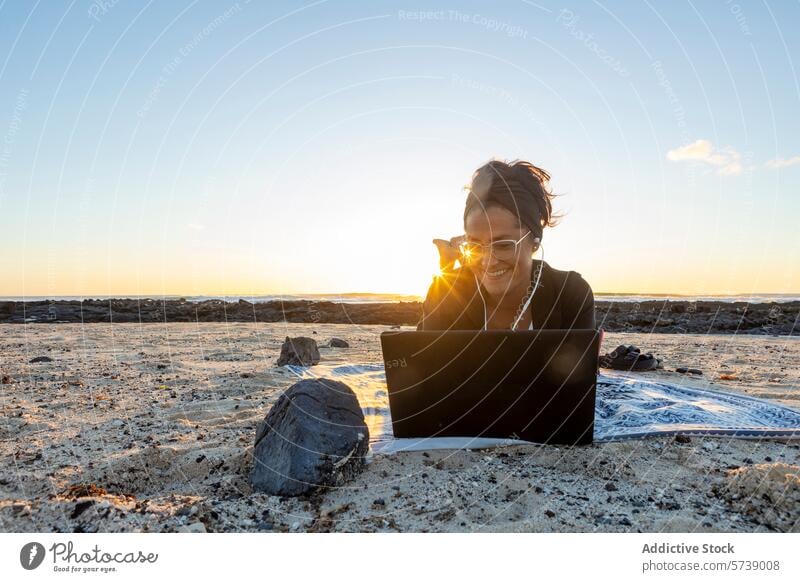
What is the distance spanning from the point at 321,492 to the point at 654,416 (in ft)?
9.71

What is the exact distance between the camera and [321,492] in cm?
298

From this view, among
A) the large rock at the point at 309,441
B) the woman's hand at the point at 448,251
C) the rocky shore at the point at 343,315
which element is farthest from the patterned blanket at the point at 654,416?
the rocky shore at the point at 343,315

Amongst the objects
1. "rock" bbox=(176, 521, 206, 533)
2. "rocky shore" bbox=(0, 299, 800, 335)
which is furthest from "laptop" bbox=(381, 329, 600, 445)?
"rocky shore" bbox=(0, 299, 800, 335)

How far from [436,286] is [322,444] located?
7.31 feet

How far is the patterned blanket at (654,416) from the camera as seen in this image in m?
3.84

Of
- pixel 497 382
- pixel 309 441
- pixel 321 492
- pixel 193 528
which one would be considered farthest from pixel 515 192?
pixel 193 528

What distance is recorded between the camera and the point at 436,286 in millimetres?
4977

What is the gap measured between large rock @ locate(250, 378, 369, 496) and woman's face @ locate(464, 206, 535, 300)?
1640 mm

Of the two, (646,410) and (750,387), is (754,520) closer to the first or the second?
(646,410)

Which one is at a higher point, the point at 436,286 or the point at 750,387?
the point at 436,286

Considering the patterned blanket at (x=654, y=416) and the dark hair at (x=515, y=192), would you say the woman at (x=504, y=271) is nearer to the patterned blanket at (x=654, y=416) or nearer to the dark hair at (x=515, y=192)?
the dark hair at (x=515, y=192)

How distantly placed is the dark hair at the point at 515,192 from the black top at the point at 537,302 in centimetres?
49

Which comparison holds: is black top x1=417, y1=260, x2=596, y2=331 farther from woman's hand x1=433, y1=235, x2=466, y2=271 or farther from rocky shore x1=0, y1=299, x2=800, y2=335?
rocky shore x1=0, y1=299, x2=800, y2=335
